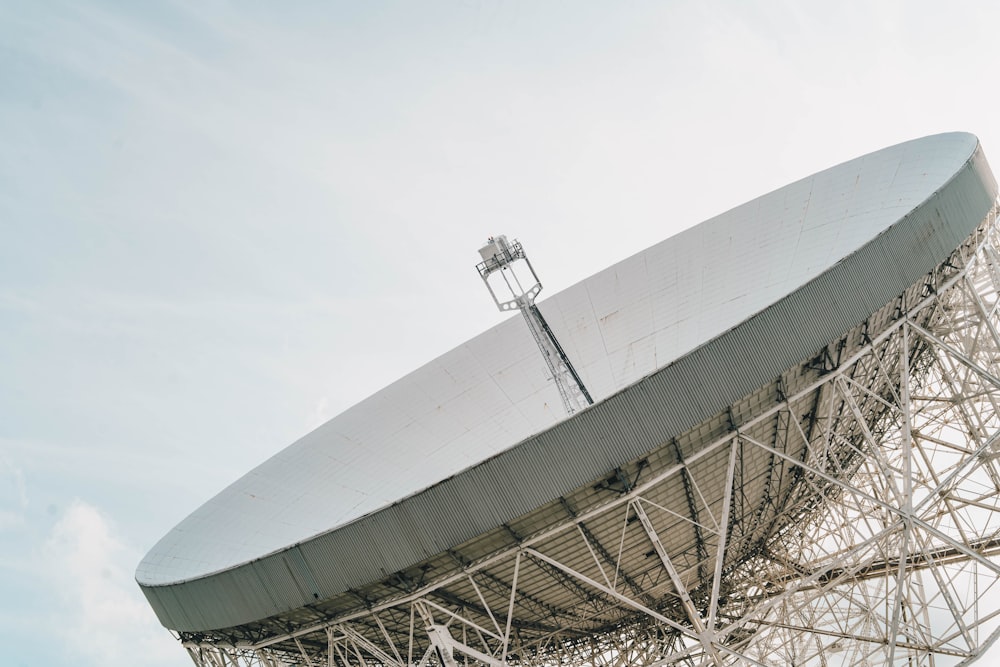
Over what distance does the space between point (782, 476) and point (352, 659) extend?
32.7 ft

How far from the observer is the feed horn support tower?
15.8 meters

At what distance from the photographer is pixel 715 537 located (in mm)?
21344

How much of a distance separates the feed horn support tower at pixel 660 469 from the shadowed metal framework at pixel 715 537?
0.27 ft

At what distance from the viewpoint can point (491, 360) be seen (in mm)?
27625

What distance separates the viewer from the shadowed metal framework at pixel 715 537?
1677 centimetres

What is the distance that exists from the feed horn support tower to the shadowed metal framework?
0.08 metres

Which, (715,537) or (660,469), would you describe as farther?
(715,537)

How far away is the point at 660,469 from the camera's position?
55.0 ft

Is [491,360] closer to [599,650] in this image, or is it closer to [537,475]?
[599,650]

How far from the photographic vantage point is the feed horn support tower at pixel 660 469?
51.9ft

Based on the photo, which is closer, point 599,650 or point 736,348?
point 736,348

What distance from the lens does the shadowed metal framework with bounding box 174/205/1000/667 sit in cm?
1677

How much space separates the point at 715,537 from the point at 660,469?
542 cm

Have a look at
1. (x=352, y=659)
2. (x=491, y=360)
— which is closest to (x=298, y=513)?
(x=352, y=659)
